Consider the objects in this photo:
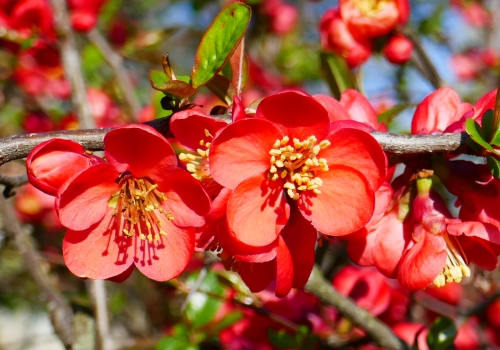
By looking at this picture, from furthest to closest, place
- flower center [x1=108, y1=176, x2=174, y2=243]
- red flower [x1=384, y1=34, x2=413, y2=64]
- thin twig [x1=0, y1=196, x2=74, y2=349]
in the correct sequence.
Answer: red flower [x1=384, y1=34, x2=413, y2=64] < thin twig [x1=0, y1=196, x2=74, y2=349] < flower center [x1=108, y1=176, x2=174, y2=243]

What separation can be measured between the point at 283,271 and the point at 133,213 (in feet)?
0.78

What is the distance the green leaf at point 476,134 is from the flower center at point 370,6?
0.78m

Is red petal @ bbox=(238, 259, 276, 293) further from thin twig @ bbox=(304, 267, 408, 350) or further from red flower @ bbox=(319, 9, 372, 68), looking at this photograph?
red flower @ bbox=(319, 9, 372, 68)

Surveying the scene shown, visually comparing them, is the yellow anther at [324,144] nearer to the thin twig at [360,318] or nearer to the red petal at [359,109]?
the red petal at [359,109]

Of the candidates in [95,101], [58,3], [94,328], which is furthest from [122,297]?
[58,3]

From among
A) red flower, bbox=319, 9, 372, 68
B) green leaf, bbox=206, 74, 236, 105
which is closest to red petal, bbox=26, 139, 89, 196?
green leaf, bbox=206, 74, 236, 105

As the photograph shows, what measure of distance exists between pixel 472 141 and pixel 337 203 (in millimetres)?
200

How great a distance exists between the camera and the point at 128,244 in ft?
2.51

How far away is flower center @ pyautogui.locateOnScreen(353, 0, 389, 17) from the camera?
1.40 m

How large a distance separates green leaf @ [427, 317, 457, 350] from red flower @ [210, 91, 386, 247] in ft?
1.40

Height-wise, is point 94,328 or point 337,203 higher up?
point 337,203

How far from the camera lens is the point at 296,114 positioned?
72 centimetres

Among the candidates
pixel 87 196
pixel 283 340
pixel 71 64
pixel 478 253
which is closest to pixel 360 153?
pixel 478 253

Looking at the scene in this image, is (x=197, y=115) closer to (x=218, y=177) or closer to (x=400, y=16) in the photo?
(x=218, y=177)
